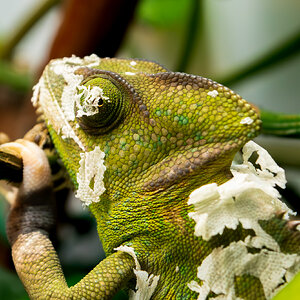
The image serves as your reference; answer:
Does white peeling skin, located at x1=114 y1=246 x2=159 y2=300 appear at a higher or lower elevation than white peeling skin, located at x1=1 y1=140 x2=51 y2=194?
lower

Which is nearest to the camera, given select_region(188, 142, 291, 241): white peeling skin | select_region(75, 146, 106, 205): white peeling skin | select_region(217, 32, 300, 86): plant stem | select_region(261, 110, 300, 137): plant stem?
select_region(188, 142, 291, 241): white peeling skin

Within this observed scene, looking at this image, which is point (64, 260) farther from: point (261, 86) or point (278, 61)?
point (261, 86)

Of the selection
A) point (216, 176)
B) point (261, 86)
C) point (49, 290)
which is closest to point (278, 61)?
point (261, 86)

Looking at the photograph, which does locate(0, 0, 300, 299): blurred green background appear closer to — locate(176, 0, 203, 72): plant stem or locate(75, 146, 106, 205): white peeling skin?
locate(176, 0, 203, 72): plant stem

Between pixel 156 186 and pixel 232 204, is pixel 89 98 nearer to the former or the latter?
pixel 156 186

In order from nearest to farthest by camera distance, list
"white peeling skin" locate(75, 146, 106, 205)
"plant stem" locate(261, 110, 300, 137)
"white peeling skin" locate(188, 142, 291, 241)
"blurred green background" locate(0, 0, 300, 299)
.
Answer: "white peeling skin" locate(188, 142, 291, 241)
"white peeling skin" locate(75, 146, 106, 205)
"plant stem" locate(261, 110, 300, 137)
"blurred green background" locate(0, 0, 300, 299)

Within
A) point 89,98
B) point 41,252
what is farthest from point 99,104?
point 41,252

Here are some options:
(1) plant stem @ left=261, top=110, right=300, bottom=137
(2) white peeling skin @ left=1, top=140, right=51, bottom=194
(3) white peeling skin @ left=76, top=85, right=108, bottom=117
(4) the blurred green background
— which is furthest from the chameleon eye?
(4) the blurred green background

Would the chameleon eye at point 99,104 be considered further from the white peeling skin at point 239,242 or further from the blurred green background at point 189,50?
the blurred green background at point 189,50
